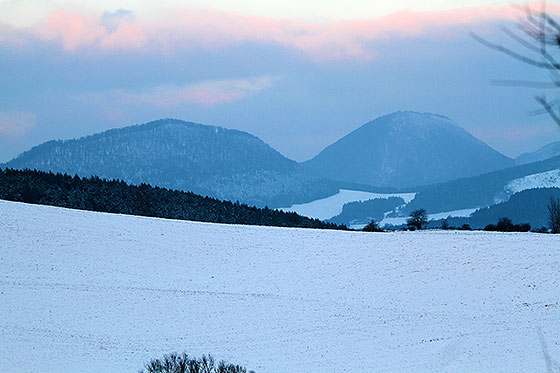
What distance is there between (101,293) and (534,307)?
2595 centimetres

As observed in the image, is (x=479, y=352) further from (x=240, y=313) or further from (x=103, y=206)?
(x=103, y=206)

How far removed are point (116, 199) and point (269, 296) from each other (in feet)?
263

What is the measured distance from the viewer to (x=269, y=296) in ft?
136

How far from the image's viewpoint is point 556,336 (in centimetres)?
3203

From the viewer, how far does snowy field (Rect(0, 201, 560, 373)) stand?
30.0 metres

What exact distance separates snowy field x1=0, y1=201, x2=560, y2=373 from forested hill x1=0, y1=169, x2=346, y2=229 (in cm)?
5511

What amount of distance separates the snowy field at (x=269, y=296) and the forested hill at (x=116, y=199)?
5511 cm

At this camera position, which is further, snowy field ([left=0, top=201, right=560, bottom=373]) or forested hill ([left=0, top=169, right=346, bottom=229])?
forested hill ([left=0, top=169, right=346, bottom=229])

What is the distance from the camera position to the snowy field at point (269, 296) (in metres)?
30.0

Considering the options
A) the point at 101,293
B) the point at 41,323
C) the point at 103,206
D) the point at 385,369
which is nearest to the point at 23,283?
the point at 101,293

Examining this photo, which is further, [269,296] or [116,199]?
[116,199]

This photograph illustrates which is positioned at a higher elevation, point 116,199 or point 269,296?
point 116,199

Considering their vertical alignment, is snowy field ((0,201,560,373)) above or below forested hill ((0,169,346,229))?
below

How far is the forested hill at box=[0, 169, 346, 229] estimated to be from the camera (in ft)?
366
